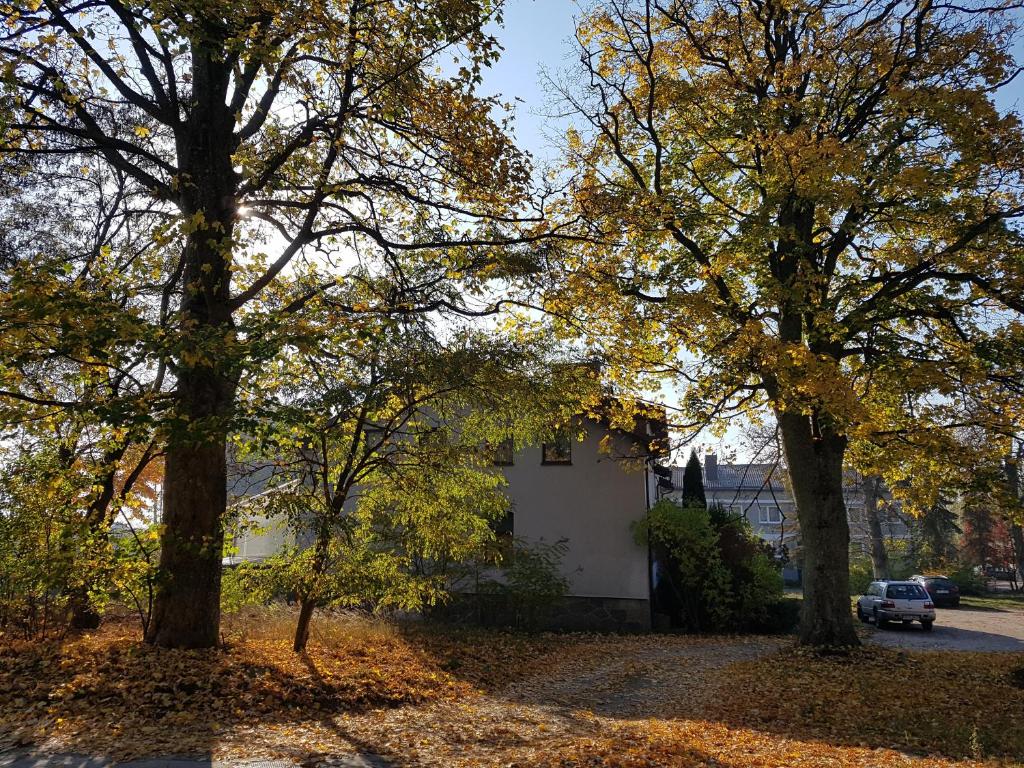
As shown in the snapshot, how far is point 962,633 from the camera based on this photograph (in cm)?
2373

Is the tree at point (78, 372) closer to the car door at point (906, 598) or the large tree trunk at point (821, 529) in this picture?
the large tree trunk at point (821, 529)

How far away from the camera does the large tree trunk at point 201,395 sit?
8.94m

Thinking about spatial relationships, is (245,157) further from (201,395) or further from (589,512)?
(589,512)

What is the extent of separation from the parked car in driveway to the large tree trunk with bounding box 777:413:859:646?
1351 centimetres

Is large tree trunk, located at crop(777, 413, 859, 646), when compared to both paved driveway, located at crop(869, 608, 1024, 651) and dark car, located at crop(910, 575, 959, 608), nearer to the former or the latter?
paved driveway, located at crop(869, 608, 1024, 651)

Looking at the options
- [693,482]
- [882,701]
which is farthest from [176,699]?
[693,482]

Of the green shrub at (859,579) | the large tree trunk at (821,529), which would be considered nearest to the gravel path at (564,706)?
the large tree trunk at (821,529)

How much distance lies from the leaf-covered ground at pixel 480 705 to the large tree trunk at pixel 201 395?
592 mm

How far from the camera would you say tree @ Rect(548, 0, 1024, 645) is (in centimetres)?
1135

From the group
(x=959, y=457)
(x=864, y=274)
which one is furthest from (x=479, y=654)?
(x=864, y=274)

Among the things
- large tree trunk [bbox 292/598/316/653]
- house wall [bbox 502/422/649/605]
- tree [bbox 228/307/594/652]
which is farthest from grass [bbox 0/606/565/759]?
house wall [bbox 502/422/649/605]

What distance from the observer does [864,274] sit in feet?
47.1

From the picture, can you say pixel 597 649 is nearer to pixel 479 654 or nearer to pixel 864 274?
pixel 479 654

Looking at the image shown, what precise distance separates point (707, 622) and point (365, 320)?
15.9m
